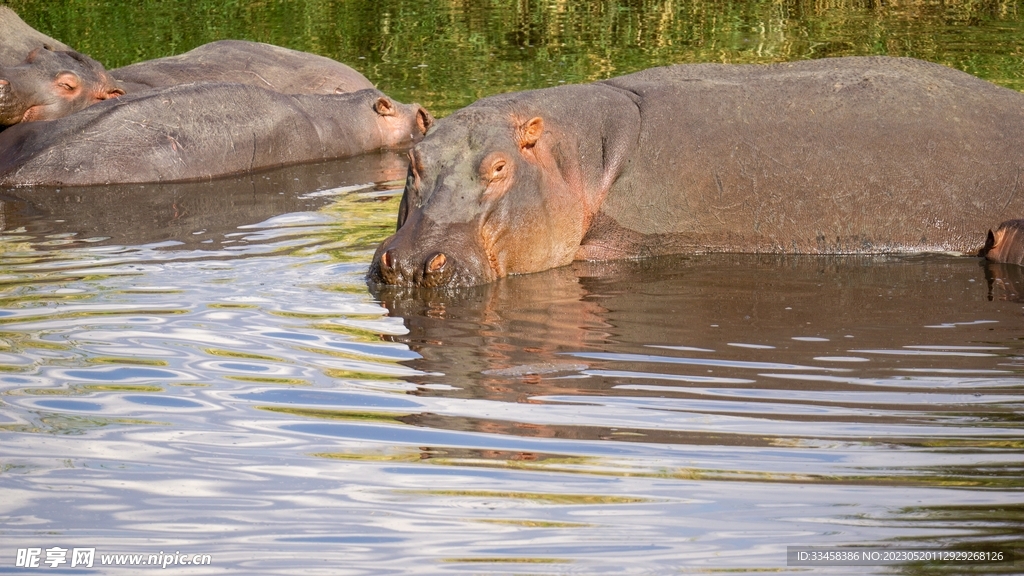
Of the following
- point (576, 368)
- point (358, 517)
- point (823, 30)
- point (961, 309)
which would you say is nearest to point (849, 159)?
point (961, 309)

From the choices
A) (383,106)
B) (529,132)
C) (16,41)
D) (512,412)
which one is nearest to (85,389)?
(512,412)

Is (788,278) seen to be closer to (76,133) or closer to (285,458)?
(285,458)

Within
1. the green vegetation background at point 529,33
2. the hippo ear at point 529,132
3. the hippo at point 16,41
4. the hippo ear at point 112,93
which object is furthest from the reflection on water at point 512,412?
the green vegetation background at point 529,33

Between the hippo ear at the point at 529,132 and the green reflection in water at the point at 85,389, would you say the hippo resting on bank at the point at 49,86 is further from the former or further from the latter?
the green reflection in water at the point at 85,389

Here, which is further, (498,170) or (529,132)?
(529,132)

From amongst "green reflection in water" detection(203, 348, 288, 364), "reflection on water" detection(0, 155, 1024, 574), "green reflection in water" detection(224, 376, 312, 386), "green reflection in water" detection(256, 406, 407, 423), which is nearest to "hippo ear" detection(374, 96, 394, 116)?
"reflection on water" detection(0, 155, 1024, 574)

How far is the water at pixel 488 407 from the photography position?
14.9 ft

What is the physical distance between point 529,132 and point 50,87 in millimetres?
6632

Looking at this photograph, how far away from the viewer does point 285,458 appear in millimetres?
5281

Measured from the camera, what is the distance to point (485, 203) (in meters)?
8.15

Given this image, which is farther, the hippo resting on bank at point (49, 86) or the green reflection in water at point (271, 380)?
the hippo resting on bank at point (49, 86)

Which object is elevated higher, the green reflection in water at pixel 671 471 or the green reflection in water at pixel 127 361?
the green reflection in water at pixel 671 471

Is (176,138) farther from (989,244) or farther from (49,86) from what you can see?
(989,244)

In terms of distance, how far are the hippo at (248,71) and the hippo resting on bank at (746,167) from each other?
6182mm
